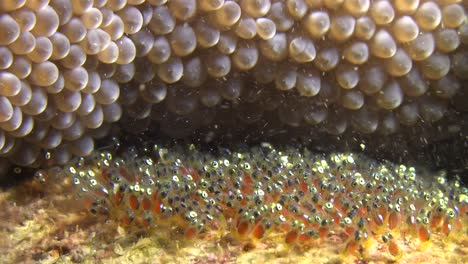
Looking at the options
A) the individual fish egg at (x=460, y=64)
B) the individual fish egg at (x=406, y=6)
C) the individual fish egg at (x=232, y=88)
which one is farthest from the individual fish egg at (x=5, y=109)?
the individual fish egg at (x=460, y=64)

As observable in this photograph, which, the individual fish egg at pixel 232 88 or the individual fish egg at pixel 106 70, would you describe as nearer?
the individual fish egg at pixel 106 70

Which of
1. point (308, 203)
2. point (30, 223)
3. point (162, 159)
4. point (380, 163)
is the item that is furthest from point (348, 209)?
point (30, 223)

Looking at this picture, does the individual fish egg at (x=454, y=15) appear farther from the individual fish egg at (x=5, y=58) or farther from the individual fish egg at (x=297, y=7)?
the individual fish egg at (x=5, y=58)

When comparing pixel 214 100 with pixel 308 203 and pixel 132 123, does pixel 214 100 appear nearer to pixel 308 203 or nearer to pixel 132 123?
pixel 132 123

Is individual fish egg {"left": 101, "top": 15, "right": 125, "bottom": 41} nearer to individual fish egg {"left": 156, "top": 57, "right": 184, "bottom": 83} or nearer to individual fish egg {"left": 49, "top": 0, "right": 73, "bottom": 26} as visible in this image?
individual fish egg {"left": 49, "top": 0, "right": 73, "bottom": 26}

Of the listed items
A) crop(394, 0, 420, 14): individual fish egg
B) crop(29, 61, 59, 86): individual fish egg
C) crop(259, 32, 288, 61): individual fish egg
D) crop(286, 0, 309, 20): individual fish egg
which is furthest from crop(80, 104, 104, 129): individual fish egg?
crop(394, 0, 420, 14): individual fish egg

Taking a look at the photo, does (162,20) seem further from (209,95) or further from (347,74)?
(347,74)
